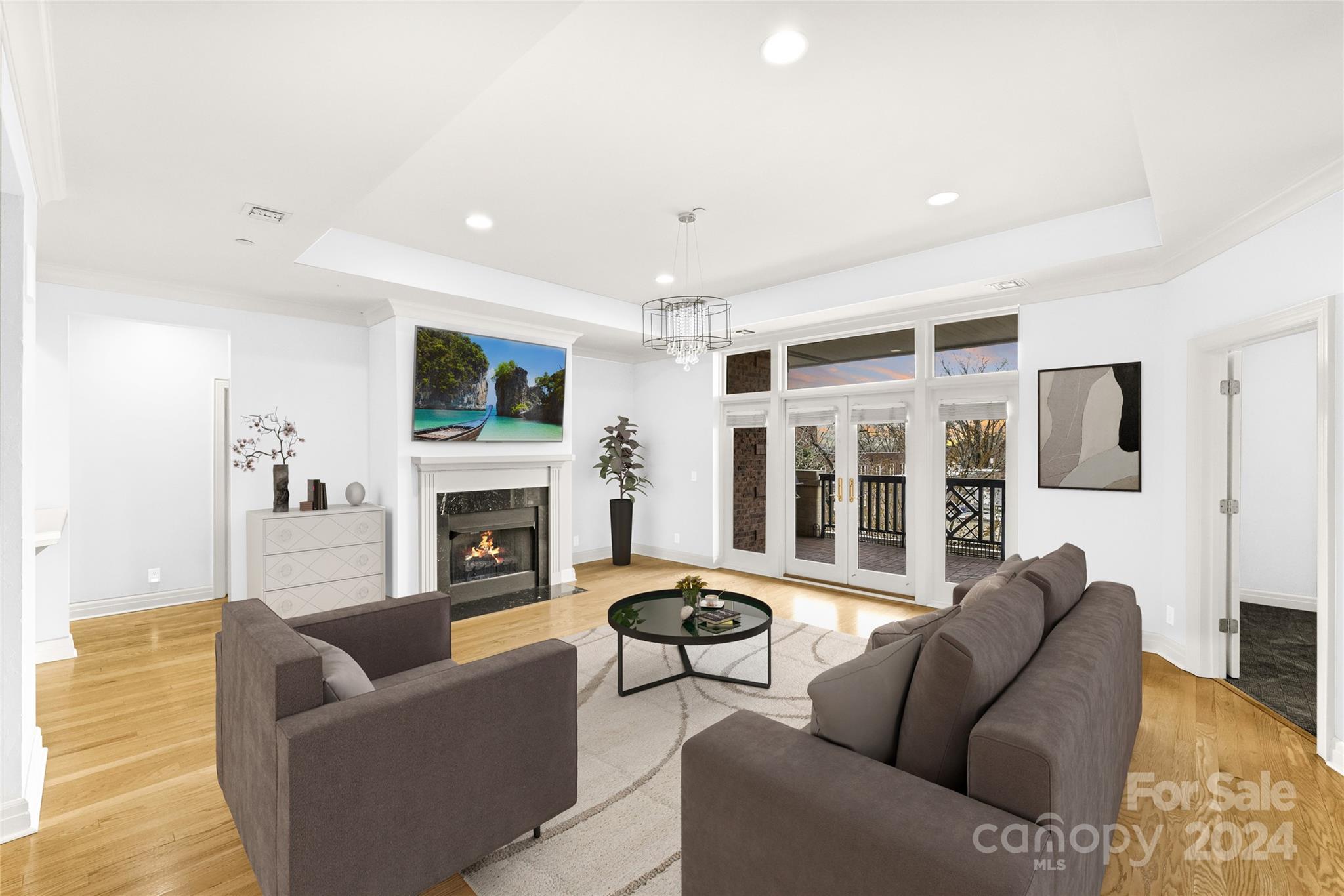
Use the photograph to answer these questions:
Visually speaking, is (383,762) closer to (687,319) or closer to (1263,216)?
(687,319)

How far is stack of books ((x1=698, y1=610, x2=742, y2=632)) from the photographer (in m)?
3.32

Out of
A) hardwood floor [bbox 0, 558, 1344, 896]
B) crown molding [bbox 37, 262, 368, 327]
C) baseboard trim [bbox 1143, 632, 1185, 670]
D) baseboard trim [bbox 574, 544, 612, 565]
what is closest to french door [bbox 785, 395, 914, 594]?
hardwood floor [bbox 0, 558, 1344, 896]

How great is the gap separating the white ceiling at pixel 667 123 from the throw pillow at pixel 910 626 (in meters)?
1.90

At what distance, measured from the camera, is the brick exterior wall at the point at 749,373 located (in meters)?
6.39

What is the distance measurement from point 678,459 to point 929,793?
19.0ft

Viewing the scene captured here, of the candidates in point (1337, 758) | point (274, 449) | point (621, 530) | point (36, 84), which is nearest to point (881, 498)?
point (621, 530)

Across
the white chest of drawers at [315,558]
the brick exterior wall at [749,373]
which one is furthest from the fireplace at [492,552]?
the brick exterior wall at [749,373]

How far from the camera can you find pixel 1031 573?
7.52ft

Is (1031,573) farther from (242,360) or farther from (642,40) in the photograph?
(242,360)

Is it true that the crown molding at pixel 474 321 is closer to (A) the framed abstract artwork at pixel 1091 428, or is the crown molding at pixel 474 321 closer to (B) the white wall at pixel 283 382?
(B) the white wall at pixel 283 382

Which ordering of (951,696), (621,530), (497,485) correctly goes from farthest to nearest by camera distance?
(621,530) → (497,485) → (951,696)

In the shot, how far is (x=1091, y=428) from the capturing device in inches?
164

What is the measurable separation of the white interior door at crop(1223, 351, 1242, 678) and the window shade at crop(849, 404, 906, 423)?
2.21 m

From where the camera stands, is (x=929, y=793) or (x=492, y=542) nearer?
(x=929, y=793)
